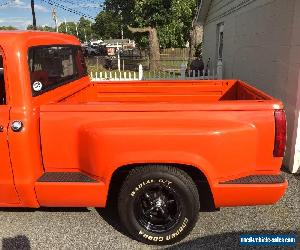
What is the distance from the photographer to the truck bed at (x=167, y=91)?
4.70 metres

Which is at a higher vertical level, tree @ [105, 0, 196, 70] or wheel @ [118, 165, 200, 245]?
tree @ [105, 0, 196, 70]

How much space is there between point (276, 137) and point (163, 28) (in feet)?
65.9

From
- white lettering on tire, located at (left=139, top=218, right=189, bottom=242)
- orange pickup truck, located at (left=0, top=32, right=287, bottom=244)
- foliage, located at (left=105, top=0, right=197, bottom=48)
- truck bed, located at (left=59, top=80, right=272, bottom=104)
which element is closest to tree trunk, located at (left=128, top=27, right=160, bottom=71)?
foliage, located at (left=105, top=0, right=197, bottom=48)

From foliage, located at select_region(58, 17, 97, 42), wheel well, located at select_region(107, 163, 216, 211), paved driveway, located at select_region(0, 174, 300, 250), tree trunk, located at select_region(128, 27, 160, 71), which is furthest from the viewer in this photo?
foliage, located at select_region(58, 17, 97, 42)

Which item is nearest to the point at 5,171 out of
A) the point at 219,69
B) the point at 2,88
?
the point at 2,88

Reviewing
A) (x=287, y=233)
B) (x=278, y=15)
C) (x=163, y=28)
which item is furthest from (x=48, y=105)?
(x=163, y=28)

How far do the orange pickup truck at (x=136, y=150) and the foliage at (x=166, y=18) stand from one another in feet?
60.3

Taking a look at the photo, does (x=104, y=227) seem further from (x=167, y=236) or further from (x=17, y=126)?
(x=17, y=126)

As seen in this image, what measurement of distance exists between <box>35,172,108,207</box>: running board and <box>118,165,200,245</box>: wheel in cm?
23

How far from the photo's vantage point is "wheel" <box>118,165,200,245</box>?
3014 mm

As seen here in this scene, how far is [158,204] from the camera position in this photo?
3211 millimetres

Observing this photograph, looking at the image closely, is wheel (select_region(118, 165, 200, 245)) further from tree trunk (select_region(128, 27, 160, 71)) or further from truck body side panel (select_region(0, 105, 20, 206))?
tree trunk (select_region(128, 27, 160, 71))

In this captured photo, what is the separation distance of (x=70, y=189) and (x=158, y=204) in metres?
0.87

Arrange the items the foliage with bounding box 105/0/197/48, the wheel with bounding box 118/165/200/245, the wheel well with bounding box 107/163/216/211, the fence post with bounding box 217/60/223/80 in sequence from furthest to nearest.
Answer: the foliage with bounding box 105/0/197/48, the fence post with bounding box 217/60/223/80, the wheel well with bounding box 107/163/216/211, the wheel with bounding box 118/165/200/245
